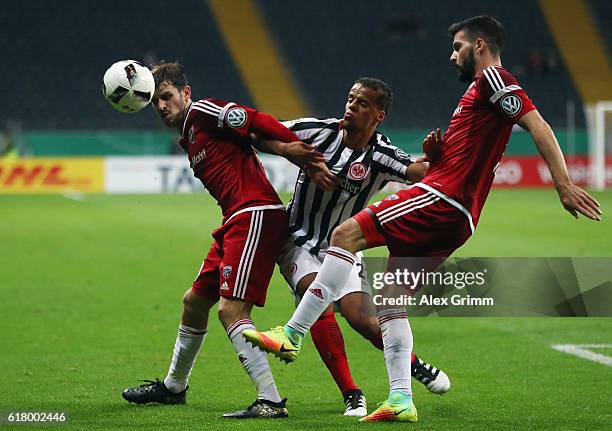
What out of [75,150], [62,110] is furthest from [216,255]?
[62,110]

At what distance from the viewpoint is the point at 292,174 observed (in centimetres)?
2730

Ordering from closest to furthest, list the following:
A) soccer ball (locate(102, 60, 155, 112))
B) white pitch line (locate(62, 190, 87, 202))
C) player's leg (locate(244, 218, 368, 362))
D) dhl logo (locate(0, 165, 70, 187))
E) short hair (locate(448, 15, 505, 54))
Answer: player's leg (locate(244, 218, 368, 362)), short hair (locate(448, 15, 505, 54)), soccer ball (locate(102, 60, 155, 112)), white pitch line (locate(62, 190, 87, 202)), dhl logo (locate(0, 165, 70, 187))

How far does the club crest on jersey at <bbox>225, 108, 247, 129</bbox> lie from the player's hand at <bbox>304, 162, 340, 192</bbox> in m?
0.44

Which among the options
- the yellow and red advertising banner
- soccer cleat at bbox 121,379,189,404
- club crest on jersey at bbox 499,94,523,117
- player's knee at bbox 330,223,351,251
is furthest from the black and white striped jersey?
the yellow and red advertising banner

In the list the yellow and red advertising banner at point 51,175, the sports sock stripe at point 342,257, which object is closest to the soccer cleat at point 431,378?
the sports sock stripe at point 342,257

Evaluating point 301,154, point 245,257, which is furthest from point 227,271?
point 301,154

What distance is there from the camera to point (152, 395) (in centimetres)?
621

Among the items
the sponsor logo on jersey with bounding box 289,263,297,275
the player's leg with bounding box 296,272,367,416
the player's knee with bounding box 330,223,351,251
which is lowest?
the player's leg with bounding box 296,272,367,416

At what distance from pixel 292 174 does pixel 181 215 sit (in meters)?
6.42

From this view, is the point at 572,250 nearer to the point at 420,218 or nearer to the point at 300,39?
the point at 420,218

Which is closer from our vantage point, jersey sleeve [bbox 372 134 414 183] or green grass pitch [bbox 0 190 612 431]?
green grass pitch [bbox 0 190 612 431]

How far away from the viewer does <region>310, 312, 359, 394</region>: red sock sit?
606 centimetres

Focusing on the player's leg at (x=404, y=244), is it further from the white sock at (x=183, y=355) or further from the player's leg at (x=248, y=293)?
the white sock at (x=183, y=355)

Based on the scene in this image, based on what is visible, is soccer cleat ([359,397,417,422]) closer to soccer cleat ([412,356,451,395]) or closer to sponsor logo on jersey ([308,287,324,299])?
soccer cleat ([412,356,451,395])
